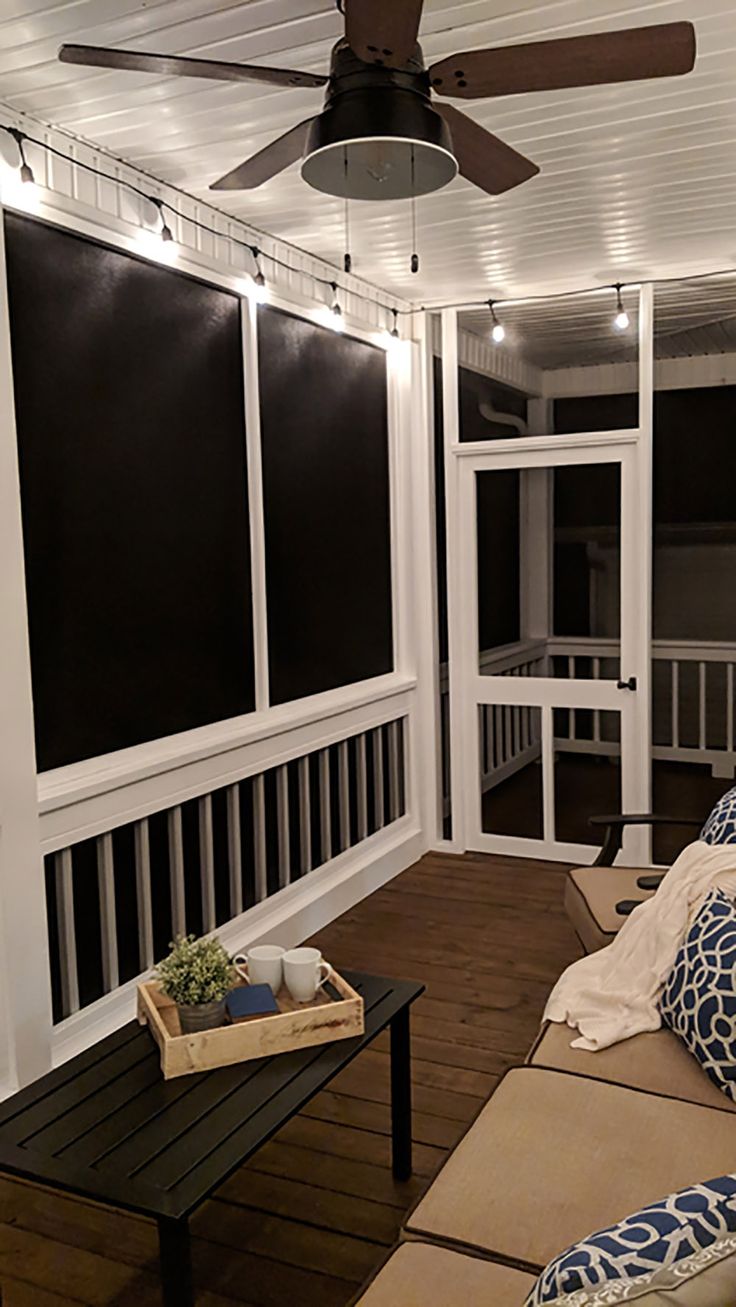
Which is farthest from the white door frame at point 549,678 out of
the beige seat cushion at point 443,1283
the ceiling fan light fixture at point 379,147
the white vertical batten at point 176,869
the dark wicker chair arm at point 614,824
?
the beige seat cushion at point 443,1283

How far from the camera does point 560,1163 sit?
76.9 inches

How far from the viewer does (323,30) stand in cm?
247

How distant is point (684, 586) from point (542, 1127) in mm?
5470

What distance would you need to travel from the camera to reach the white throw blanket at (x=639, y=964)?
8.30 feet

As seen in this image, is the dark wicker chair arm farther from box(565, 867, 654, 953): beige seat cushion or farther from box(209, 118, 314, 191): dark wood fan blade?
box(209, 118, 314, 191): dark wood fan blade

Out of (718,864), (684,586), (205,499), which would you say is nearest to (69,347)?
(205,499)

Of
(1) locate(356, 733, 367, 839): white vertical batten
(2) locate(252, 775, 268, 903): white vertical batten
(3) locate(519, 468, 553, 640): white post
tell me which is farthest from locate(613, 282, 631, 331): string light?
(2) locate(252, 775, 268, 903): white vertical batten

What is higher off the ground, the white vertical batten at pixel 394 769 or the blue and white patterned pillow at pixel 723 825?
the blue and white patterned pillow at pixel 723 825

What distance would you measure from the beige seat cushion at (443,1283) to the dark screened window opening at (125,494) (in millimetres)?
1809

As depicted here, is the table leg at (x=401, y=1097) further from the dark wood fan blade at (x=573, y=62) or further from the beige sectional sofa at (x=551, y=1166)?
the dark wood fan blade at (x=573, y=62)

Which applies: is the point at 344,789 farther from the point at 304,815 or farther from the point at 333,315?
the point at 333,315

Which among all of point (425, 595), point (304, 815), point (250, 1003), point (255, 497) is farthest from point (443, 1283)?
point (425, 595)

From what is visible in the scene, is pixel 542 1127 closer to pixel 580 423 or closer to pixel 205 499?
pixel 205 499

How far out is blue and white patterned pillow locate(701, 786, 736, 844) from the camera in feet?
10.4
